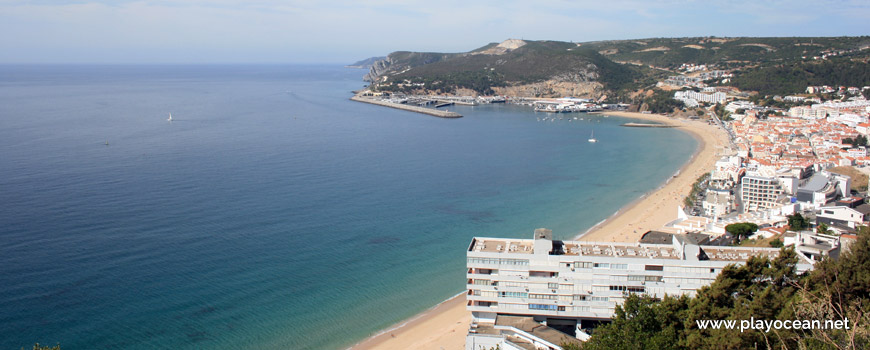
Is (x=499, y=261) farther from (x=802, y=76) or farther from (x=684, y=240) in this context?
(x=802, y=76)

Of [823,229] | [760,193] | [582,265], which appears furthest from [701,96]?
[582,265]

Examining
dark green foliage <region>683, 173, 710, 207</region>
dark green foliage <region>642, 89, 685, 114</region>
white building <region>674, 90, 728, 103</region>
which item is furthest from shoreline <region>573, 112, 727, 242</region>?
white building <region>674, 90, 728, 103</region>

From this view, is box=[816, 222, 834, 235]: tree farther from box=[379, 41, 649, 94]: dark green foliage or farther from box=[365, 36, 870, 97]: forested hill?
box=[379, 41, 649, 94]: dark green foliage

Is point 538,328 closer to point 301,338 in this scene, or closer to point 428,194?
point 301,338

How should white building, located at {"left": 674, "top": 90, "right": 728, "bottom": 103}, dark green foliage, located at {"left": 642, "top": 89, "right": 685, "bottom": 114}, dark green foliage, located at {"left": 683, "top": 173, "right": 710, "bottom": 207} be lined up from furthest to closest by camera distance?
dark green foliage, located at {"left": 642, "top": 89, "right": 685, "bottom": 114}, white building, located at {"left": 674, "top": 90, "right": 728, "bottom": 103}, dark green foliage, located at {"left": 683, "top": 173, "right": 710, "bottom": 207}

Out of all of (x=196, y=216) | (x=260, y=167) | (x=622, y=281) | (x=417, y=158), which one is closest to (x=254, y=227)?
(x=196, y=216)

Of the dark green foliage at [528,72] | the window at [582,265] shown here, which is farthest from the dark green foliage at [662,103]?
the window at [582,265]
